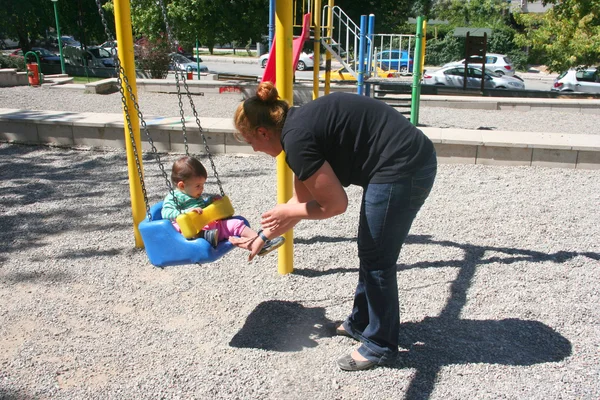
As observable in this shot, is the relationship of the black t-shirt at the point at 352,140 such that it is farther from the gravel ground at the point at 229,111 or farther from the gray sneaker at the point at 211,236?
the gravel ground at the point at 229,111

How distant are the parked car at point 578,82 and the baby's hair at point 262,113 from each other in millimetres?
18688

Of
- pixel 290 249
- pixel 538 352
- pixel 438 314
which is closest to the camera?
pixel 538 352

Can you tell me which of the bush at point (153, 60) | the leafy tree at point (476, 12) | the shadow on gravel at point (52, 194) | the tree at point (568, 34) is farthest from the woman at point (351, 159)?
the leafy tree at point (476, 12)

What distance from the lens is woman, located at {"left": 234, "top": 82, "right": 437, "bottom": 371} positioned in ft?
7.57

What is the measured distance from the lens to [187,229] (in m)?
3.07

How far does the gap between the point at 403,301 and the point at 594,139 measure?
4.72 metres

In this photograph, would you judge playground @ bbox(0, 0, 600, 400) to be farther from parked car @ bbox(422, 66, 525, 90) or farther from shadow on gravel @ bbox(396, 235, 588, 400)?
parked car @ bbox(422, 66, 525, 90)

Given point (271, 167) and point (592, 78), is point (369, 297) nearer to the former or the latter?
point (271, 167)

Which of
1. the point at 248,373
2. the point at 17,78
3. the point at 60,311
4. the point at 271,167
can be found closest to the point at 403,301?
the point at 248,373

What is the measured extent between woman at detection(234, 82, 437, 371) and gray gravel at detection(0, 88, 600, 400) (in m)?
0.72

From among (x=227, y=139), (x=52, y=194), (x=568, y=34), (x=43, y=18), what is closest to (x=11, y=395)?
(x=52, y=194)

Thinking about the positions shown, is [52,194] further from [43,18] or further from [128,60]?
[43,18]

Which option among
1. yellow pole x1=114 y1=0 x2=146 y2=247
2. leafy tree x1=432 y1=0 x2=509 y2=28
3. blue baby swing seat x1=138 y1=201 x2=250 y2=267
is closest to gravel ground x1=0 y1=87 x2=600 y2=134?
yellow pole x1=114 y1=0 x2=146 y2=247

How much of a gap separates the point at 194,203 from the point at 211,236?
1.49 ft
